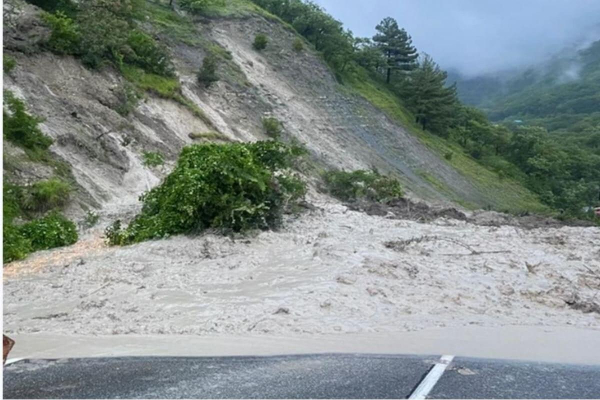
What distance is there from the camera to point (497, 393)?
16.6ft

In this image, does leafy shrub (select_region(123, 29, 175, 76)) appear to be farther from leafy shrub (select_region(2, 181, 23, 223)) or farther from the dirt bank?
the dirt bank

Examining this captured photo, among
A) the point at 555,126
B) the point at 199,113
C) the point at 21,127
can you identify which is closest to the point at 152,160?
the point at 21,127

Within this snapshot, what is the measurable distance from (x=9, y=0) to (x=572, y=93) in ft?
347

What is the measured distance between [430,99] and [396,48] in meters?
10.2

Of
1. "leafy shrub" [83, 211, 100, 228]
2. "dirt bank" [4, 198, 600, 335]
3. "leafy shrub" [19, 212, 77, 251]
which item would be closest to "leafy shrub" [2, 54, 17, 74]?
"leafy shrub" [83, 211, 100, 228]

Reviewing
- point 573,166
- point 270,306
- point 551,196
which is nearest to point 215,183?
point 270,306

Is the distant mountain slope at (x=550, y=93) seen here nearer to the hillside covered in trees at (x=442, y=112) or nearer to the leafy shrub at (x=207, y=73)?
the hillside covered in trees at (x=442, y=112)

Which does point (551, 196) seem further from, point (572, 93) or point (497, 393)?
point (572, 93)

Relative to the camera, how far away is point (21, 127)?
17.5m

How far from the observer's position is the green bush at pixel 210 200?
42.9ft

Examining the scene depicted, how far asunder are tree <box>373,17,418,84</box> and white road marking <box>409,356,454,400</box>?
5052 centimetres

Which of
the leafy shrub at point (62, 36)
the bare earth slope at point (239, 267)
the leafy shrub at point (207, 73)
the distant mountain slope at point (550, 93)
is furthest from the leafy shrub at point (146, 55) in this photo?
the distant mountain slope at point (550, 93)

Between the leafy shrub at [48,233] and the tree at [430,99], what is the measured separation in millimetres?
36385

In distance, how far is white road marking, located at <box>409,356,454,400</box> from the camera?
494 cm
